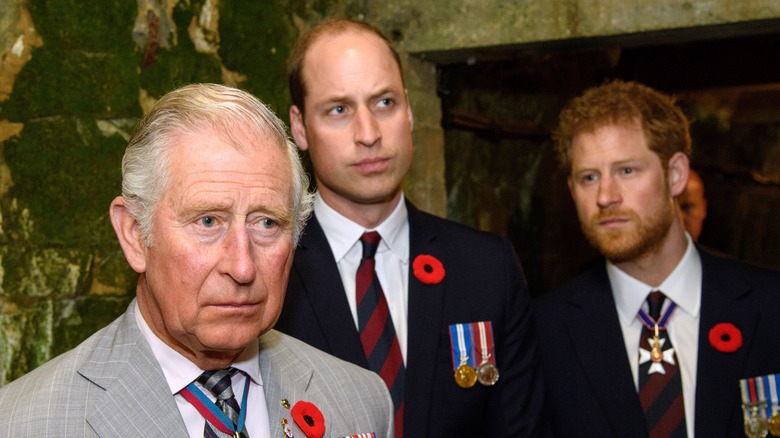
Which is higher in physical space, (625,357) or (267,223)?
(267,223)

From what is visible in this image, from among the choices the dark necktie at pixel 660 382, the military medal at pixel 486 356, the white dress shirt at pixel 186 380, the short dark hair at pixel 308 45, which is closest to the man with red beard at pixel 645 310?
the dark necktie at pixel 660 382

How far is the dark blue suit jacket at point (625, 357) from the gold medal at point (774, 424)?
80 mm

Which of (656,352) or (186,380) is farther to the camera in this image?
(656,352)

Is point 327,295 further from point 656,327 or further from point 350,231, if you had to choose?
point 656,327

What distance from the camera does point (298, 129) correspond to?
8.05ft

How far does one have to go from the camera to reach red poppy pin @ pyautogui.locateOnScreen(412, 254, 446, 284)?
233 cm

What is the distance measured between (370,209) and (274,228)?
0.80 m

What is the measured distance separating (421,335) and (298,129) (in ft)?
Answer: 2.16

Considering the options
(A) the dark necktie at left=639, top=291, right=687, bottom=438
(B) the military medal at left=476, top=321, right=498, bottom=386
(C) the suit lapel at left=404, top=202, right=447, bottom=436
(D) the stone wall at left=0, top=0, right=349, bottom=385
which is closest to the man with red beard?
(A) the dark necktie at left=639, top=291, right=687, bottom=438

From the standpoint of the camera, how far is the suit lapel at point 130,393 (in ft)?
4.82

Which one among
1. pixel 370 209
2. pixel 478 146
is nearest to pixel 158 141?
pixel 370 209

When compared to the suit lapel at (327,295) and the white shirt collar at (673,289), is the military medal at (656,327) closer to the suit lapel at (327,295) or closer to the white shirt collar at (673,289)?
the white shirt collar at (673,289)

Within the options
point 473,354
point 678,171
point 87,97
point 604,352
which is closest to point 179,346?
point 473,354

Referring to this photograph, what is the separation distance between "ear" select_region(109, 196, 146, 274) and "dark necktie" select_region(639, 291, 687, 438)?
5.05 ft
